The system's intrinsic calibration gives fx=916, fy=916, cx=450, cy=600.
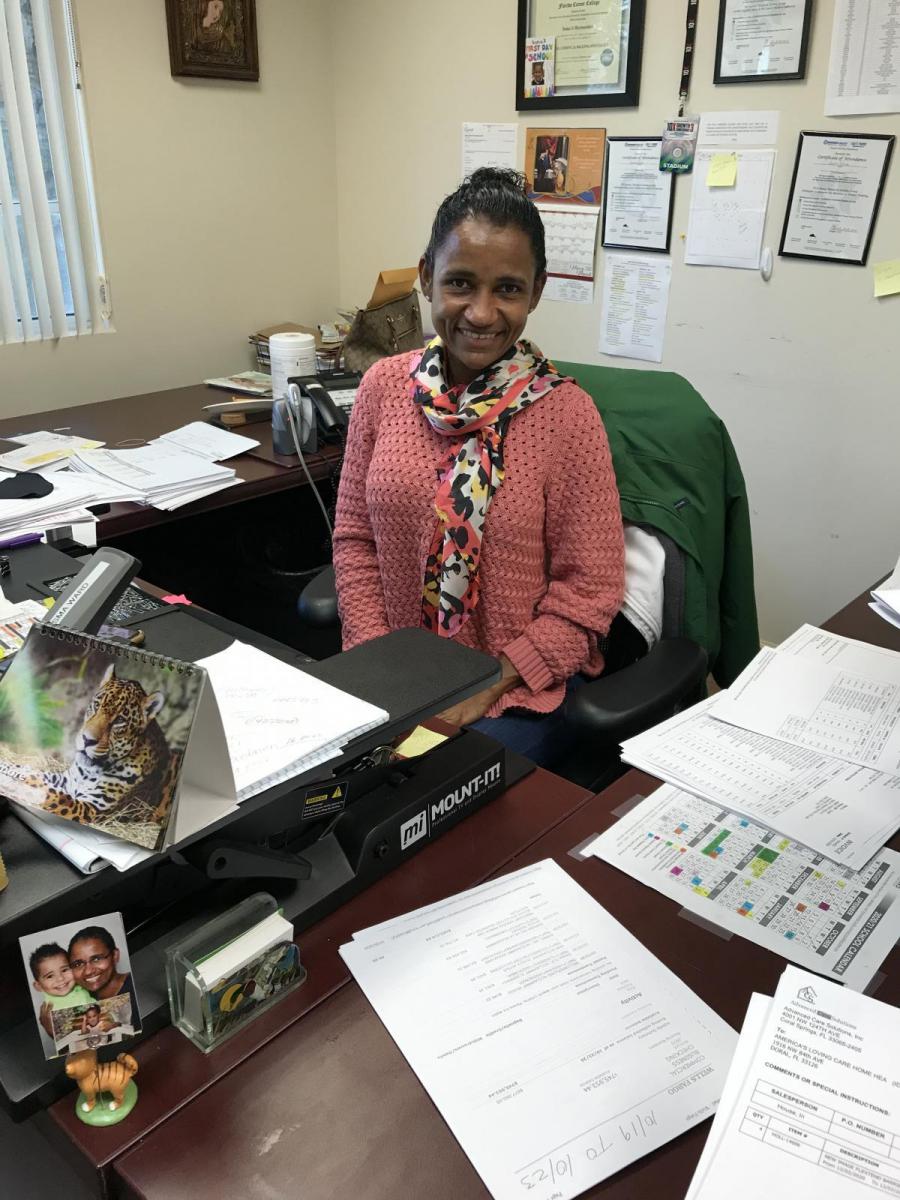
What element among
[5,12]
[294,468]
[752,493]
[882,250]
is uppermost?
[5,12]

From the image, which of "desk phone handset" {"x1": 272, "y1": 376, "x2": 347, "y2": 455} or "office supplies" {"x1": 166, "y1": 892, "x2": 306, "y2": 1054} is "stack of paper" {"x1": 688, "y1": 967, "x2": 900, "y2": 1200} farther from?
"desk phone handset" {"x1": 272, "y1": 376, "x2": 347, "y2": 455}

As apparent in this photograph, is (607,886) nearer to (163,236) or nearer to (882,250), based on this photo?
(882,250)

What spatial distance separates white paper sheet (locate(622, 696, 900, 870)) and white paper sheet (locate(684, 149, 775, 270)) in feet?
4.89

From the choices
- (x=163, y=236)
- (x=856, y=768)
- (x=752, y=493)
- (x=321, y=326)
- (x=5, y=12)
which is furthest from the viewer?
(x=321, y=326)

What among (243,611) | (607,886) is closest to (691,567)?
(607,886)

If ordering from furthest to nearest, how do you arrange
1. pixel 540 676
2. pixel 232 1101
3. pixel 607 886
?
pixel 540 676 → pixel 607 886 → pixel 232 1101

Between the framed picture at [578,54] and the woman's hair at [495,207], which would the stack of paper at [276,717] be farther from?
the framed picture at [578,54]

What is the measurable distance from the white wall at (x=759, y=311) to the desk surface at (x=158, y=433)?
3.07 ft

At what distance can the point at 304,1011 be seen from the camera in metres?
0.77

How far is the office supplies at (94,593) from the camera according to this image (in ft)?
2.67

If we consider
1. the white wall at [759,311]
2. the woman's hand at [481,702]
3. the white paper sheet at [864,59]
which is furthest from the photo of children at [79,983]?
the white paper sheet at [864,59]

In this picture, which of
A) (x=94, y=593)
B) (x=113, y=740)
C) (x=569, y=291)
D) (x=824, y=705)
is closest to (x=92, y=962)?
(x=113, y=740)

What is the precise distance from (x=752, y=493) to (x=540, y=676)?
4.05 ft

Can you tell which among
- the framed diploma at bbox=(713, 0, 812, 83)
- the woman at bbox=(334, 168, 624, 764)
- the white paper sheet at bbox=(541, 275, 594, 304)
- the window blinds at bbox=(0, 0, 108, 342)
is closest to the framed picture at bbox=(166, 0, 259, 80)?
the window blinds at bbox=(0, 0, 108, 342)
